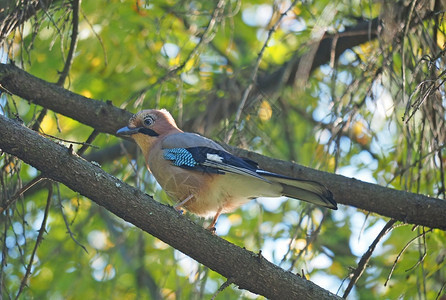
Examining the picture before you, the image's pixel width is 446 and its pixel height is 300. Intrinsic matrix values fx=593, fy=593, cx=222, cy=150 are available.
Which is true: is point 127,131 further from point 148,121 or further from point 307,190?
point 307,190

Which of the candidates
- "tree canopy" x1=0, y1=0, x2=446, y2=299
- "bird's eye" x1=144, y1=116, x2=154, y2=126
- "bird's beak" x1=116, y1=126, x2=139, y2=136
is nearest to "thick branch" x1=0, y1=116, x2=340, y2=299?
"tree canopy" x1=0, y1=0, x2=446, y2=299

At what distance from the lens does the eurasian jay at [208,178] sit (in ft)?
15.4

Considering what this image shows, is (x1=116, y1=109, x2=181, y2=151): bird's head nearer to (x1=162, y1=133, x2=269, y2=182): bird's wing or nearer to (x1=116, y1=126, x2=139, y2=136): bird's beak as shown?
(x1=116, y1=126, x2=139, y2=136): bird's beak

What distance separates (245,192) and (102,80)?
→ 3.41 meters

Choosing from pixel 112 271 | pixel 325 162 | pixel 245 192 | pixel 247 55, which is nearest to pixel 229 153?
pixel 245 192

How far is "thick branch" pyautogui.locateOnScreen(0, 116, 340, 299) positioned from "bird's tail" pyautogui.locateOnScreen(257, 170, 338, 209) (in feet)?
2.73

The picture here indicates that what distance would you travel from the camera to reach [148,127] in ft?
17.9

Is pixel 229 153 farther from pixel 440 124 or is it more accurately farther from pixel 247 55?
pixel 247 55

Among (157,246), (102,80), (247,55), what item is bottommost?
(157,246)

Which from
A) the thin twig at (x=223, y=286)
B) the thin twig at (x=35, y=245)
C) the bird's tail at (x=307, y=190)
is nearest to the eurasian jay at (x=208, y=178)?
the bird's tail at (x=307, y=190)

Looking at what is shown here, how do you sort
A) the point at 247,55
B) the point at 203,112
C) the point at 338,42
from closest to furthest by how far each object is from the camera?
the point at 203,112 → the point at 338,42 → the point at 247,55

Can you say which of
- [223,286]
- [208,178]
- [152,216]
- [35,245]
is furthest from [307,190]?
[35,245]

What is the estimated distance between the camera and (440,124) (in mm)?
4887

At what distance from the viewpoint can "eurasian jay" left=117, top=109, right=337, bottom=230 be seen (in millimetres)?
4691
